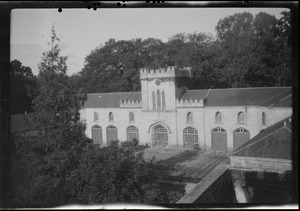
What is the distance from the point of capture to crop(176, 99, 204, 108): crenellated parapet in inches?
809

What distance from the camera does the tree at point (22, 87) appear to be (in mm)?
9109

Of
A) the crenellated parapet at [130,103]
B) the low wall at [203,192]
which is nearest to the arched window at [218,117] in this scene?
the crenellated parapet at [130,103]

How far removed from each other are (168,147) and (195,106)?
12.1 feet

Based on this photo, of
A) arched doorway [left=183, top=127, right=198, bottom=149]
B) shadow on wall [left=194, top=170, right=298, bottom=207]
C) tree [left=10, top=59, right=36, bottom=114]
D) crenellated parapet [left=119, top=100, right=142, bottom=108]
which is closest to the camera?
shadow on wall [left=194, top=170, right=298, bottom=207]

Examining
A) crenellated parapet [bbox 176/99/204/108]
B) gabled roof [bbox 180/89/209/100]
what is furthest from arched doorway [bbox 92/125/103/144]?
gabled roof [bbox 180/89/209/100]

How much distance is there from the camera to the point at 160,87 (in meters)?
20.4

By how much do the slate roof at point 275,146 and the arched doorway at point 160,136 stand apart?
453 inches

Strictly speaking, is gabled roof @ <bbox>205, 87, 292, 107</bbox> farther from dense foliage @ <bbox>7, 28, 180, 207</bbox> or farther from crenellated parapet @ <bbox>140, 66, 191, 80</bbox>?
dense foliage @ <bbox>7, 28, 180, 207</bbox>

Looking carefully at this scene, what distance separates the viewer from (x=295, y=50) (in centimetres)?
657

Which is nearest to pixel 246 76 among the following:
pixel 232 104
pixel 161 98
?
pixel 232 104

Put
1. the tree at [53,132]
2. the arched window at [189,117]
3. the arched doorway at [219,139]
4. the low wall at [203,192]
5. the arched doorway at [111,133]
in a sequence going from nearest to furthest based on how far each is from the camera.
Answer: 1. the low wall at [203,192]
2. the tree at [53,132]
3. the arched doorway at [111,133]
4. the arched doorway at [219,139]
5. the arched window at [189,117]

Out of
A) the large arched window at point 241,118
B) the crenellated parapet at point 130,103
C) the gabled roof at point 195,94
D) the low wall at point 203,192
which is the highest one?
the gabled roof at point 195,94

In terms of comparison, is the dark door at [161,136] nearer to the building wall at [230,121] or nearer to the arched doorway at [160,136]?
the arched doorway at [160,136]

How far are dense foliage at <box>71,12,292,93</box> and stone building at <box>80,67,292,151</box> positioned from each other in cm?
92
